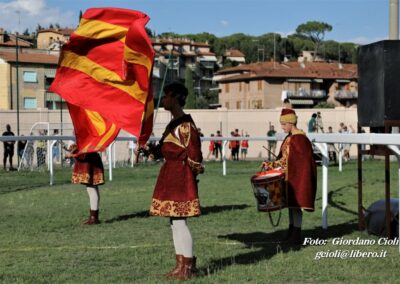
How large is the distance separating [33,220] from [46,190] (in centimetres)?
641

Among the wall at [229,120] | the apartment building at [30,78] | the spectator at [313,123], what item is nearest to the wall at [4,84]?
the apartment building at [30,78]

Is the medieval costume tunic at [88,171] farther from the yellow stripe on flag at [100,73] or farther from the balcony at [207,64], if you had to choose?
the balcony at [207,64]

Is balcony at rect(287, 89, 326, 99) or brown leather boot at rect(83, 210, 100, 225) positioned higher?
balcony at rect(287, 89, 326, 99)

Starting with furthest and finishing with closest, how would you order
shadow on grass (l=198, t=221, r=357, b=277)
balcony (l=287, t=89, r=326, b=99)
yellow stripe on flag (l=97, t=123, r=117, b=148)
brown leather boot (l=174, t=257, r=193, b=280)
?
balcony (l=287, t=89, r=326, b=99) < yellow stripe on flag (l=97, t=123, r=117, b=148) < shadow on grass (l=198, t=221, r=357, b=277) < brown leather boot (l=174, t=257, r=193, b=280)

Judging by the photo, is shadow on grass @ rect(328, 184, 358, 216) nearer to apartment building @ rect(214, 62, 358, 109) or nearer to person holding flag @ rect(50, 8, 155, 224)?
person holding flag @ rect(50, 8, 155, 224)

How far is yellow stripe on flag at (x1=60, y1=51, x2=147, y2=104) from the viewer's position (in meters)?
7.58

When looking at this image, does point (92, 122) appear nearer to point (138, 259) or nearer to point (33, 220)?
point (138, 259)

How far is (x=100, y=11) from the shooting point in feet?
27.7

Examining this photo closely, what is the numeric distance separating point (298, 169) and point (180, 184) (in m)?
2.63

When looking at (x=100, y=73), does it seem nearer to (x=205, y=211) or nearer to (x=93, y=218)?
(x=93, y=218)

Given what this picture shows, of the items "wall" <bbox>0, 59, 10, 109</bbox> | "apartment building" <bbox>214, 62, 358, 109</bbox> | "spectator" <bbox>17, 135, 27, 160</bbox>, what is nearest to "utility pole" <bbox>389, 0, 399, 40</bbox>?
"spectator" <bbox>17, 135, 27, 160</bbox>

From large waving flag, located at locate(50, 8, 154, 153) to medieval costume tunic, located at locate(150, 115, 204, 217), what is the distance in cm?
32

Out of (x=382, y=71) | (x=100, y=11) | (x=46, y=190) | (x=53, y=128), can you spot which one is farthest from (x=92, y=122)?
(x=53, y=128)

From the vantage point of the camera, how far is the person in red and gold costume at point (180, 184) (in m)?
7.22
